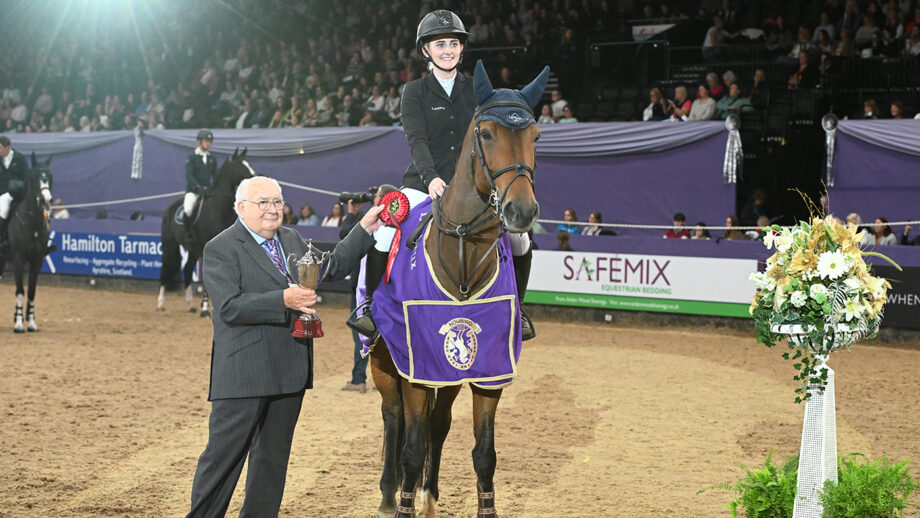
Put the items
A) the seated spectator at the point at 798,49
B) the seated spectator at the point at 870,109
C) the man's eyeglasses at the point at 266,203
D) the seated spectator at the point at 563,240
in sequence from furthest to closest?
the seated spectator at the point at 798,49, the seated spectator at the point at 563,240, the seated spectator at the point at 870,109, the man's eyeglasses at the point at 266,203

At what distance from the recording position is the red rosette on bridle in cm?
548

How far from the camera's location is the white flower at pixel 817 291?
4.59m

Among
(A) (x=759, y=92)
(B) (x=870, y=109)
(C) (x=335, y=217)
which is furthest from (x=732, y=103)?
(C) (x=335, y=217)

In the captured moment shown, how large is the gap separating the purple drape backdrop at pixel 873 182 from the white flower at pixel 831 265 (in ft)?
32.4

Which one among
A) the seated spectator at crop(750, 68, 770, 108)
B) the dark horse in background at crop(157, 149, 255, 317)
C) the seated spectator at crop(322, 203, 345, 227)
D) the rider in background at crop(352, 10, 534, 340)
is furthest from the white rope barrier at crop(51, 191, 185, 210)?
the rider in background at crop(352, 10, 534, 340)

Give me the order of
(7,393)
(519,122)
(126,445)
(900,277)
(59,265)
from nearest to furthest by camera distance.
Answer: (519,122) < (126,445) < (7,393) < (900,277) < (59,265)

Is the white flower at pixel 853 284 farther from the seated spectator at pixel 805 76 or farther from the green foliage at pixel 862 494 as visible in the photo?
the seated spectator at pixel 805 76

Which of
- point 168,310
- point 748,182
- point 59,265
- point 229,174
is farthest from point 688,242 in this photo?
point 59,265

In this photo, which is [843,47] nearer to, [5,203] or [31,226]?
[31,226]

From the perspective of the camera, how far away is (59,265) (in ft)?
63.9

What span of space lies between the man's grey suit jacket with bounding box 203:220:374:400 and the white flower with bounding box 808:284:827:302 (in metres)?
2.56

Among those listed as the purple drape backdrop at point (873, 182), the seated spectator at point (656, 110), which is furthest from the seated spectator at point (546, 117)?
the purple drape backdrop at point (873, 182)

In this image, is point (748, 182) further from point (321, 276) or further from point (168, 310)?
point (321, 276)

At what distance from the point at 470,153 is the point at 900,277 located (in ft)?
30.5
